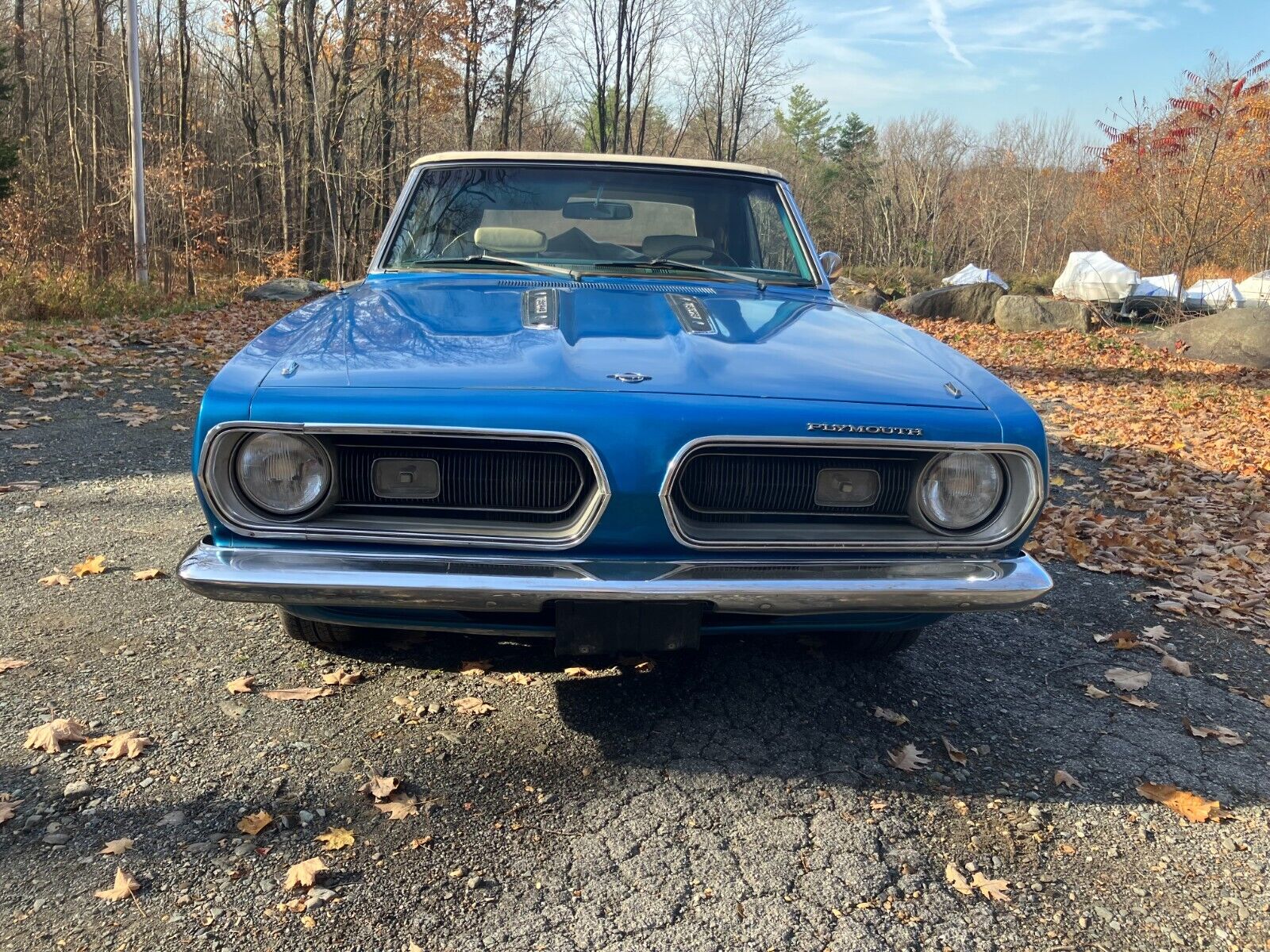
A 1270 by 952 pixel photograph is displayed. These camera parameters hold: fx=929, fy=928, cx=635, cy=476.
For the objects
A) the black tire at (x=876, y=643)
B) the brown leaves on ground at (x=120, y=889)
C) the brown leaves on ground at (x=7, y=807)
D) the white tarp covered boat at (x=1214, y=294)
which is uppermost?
the white tarp covered boat at (x=1214, y=294)

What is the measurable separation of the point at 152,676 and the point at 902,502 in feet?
7.25

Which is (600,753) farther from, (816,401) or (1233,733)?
(1233,733)

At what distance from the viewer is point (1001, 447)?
2127mm

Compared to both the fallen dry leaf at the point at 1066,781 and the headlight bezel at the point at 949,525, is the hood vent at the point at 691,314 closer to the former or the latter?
the headlight bezel at the point at 949,525

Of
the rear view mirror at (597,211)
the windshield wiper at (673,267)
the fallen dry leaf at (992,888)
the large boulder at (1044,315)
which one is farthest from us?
the large boulder at (1044,315)

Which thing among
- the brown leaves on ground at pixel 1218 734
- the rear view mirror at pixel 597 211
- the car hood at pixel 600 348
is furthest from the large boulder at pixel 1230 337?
the car hood at pixel 600 348

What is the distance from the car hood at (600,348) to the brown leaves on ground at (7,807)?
1122 millimetres

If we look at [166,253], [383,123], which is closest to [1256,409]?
[166,253]

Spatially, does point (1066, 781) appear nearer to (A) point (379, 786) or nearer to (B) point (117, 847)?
(A) point (379, 786)

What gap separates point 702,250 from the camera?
12.0 ft

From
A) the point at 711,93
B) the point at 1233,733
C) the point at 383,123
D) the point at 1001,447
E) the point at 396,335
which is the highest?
the point at 711,93

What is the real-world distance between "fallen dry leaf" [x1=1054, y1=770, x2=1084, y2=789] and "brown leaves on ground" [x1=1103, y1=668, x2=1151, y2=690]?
744 mm

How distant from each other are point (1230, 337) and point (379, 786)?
507 inches

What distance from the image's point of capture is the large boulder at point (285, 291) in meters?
15.6
